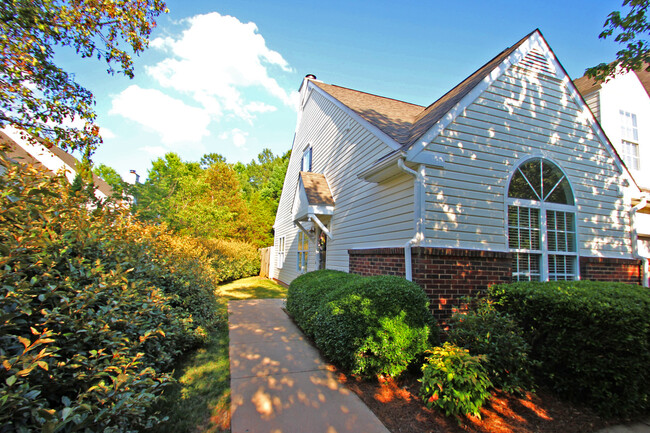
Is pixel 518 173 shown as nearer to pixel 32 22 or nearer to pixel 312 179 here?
pixel 312 179

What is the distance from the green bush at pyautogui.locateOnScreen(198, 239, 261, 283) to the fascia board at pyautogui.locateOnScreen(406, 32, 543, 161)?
33.9 feet

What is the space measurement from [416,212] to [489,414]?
2.99 m

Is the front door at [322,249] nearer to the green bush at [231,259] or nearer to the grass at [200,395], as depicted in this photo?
the grass at [200,395]

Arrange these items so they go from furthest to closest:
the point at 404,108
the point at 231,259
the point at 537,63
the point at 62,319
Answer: the point at 231,259, the point at 404,108, the point at 537,63, the point at 62,319

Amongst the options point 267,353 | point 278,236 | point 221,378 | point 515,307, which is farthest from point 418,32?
point 278,236

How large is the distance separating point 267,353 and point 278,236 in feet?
37.1

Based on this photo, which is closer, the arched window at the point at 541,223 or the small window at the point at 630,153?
the arched window at the point at 541,223

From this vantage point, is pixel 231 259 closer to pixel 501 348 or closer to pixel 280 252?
pixel 280 252

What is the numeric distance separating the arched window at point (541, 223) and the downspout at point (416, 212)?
6.79 feet


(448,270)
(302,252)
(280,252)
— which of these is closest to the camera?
(448,270)

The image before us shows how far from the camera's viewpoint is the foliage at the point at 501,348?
12.0ft

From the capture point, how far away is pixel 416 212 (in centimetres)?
529

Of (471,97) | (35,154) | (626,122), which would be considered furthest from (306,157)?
(626,122)

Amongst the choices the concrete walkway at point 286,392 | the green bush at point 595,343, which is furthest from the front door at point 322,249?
the green bush at point 595,343
